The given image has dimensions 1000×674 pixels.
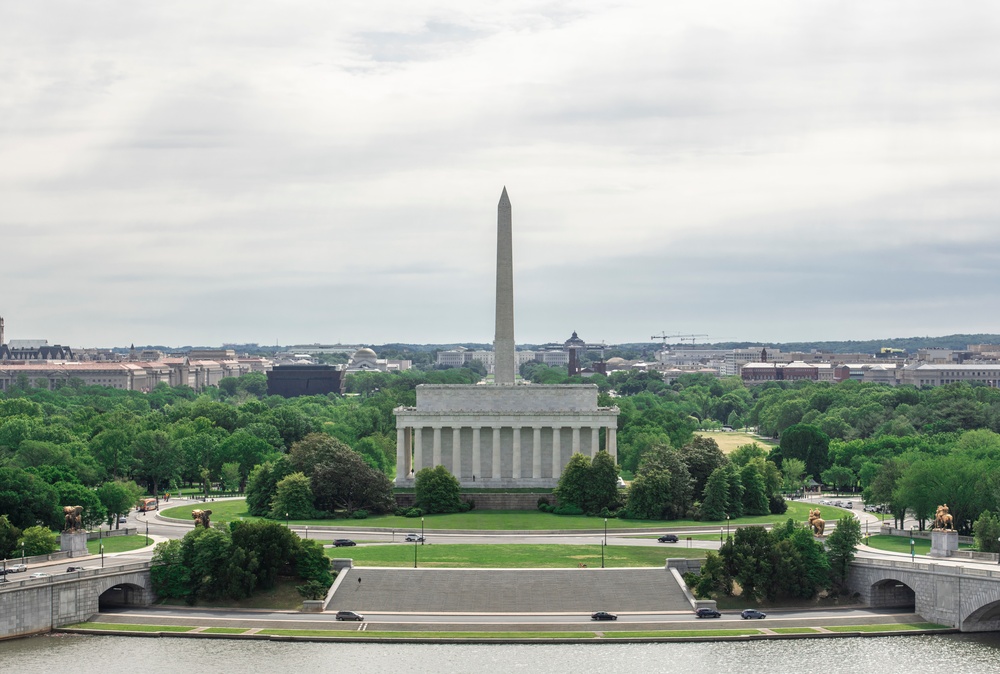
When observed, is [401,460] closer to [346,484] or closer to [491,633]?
[346,484]

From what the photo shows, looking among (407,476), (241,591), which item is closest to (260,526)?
(241,591)

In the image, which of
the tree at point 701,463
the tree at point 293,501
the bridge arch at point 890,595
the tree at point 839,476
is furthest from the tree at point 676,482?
the tree at point 839,476

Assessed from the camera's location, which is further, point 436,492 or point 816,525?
point 436,492

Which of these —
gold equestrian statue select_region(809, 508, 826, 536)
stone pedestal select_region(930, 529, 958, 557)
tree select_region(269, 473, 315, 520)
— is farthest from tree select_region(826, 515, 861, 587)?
tree select_region(269, 473, 315, 520)

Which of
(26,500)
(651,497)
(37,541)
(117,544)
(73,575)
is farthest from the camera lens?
(651,497)

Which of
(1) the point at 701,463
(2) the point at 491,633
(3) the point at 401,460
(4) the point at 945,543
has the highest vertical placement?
(1) the point at 701,463

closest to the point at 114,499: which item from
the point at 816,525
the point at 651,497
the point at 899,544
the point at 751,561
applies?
the point at 651,497

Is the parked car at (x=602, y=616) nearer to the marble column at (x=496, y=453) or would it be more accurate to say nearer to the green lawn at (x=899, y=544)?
the green lawn at (x=899, y=544)
